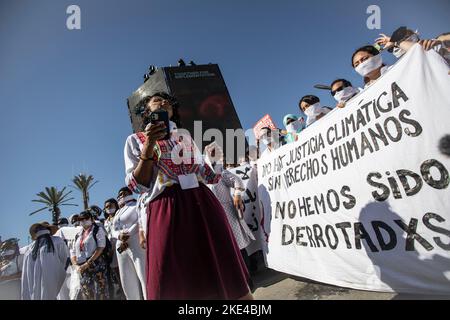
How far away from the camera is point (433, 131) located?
1.95 m

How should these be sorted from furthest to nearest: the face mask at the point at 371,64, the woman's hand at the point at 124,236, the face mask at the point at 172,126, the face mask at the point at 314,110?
1. the woman's hand at the point at 124,236
2. the face mask at the point at 314,110
3. the face mask at the point at 371,64
4. the face mask at the point at 172,126

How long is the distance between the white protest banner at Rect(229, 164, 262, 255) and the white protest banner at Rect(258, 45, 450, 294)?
3.25 feet

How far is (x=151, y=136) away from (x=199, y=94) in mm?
9523

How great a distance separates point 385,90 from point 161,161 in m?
2.01

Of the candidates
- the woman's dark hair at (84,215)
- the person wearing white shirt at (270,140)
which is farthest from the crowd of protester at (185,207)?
the woman's dark hair at (84,215)

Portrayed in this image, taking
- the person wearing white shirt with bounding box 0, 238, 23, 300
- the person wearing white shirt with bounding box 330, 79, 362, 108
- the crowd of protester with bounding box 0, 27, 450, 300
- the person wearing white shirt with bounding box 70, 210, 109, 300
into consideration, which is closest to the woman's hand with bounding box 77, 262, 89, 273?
the person wearing white shirt with bounding box 70, 210, 109, 300

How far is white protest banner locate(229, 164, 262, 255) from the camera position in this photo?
14.0ft

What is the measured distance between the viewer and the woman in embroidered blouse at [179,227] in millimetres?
1463

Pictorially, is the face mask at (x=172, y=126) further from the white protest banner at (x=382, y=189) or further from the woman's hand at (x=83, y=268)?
the woman's hand at (x=83, y=268)

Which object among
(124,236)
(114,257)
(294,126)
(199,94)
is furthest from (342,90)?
(199,94)

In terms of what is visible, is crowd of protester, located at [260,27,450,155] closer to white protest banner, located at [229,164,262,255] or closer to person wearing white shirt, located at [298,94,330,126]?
person wearing white shirt, located at [298,94,330,126]

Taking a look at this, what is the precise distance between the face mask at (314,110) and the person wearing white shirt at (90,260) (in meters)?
3.60

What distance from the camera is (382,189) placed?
7.46 feet
